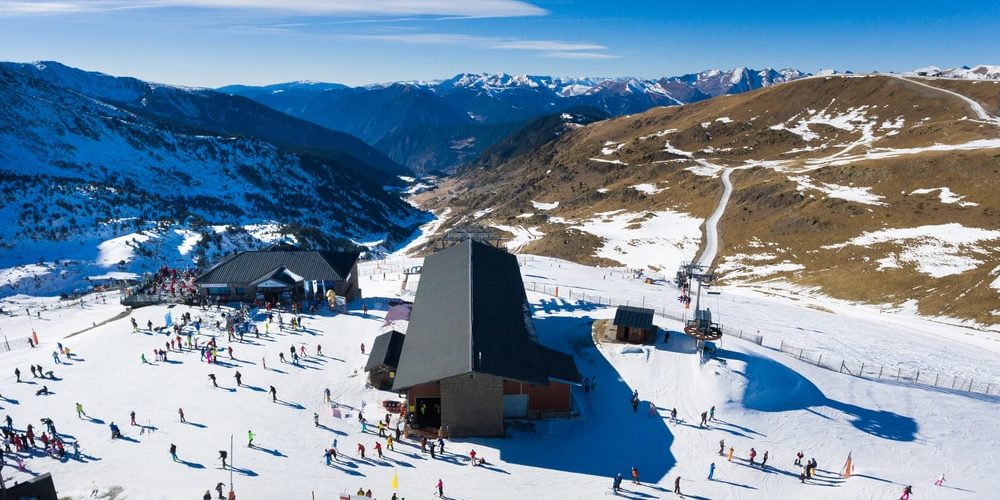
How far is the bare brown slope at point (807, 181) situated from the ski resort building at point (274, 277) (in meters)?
46.5

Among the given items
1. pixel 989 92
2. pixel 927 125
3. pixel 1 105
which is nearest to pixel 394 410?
pixel 927 125

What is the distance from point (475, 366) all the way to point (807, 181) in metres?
94.7

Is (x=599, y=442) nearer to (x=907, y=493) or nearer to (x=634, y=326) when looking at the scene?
(x=634, y=326)

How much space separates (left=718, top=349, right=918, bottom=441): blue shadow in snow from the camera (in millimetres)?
32250

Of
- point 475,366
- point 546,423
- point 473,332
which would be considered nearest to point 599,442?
point 546,423

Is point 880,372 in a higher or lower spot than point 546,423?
higher

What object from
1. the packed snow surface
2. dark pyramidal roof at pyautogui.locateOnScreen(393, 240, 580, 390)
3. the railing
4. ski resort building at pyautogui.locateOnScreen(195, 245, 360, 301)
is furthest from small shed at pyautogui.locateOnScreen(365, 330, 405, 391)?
the railing

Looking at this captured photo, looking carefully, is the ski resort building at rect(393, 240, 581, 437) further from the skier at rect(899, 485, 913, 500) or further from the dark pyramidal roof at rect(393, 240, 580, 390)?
the skier at rect(899, 485, 913, 500)

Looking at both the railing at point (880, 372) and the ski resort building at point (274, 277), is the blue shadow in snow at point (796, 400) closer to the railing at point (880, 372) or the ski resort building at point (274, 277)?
the railing at point (880, 372)

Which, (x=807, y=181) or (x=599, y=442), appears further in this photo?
(x=807, y=181)

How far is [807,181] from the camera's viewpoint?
96.7m

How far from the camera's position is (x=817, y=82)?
160000mm

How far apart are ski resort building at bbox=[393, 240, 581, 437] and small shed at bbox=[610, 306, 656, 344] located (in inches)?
339

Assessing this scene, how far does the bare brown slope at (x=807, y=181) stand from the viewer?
6625 centimetres
